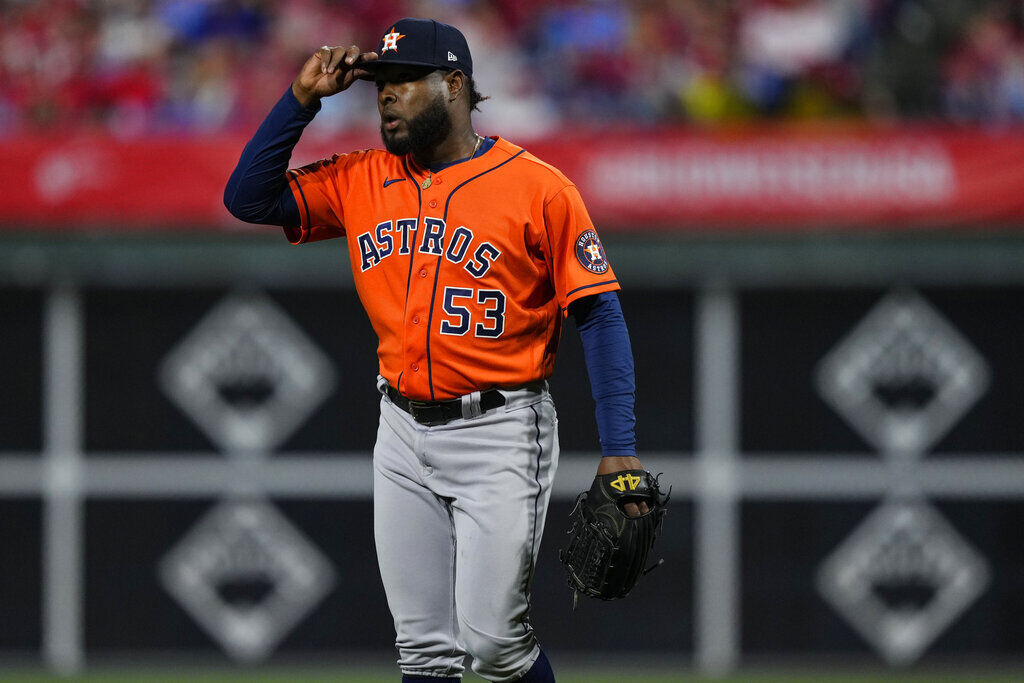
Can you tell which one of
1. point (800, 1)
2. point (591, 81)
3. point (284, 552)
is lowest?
point (284, 552)

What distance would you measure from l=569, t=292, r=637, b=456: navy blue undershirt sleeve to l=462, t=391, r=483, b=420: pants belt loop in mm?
282

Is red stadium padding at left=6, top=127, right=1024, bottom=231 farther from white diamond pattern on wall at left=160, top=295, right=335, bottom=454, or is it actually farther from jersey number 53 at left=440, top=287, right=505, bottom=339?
jersey number 53 at left=440, top=287, right=505, bottom=339

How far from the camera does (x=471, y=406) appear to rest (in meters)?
3.34

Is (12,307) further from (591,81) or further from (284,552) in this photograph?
(591,81)

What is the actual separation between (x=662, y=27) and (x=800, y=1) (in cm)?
75

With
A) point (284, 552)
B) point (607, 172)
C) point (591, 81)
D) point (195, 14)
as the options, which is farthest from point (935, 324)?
point (195, 14)

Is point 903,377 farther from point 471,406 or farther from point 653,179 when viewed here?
point 471,406

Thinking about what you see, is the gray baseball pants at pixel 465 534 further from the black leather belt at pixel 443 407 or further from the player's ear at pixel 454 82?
the player's ear at pixel 454 82

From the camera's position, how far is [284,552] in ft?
22.0

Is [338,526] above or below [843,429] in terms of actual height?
below

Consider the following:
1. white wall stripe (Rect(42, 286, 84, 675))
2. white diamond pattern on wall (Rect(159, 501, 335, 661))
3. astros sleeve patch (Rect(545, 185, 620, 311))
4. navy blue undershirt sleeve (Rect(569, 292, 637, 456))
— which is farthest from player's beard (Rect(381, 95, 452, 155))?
white wall stripe (Rect(42, 286, 84, 675))

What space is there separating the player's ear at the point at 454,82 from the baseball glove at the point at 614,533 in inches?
38.5

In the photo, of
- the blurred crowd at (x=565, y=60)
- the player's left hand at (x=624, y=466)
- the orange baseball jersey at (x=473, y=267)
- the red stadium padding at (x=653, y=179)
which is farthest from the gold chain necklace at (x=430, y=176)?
the blurred crowd at (x=565, y=60)

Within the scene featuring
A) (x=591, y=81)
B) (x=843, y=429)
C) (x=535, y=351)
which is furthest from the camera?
(x=591, y=81)
